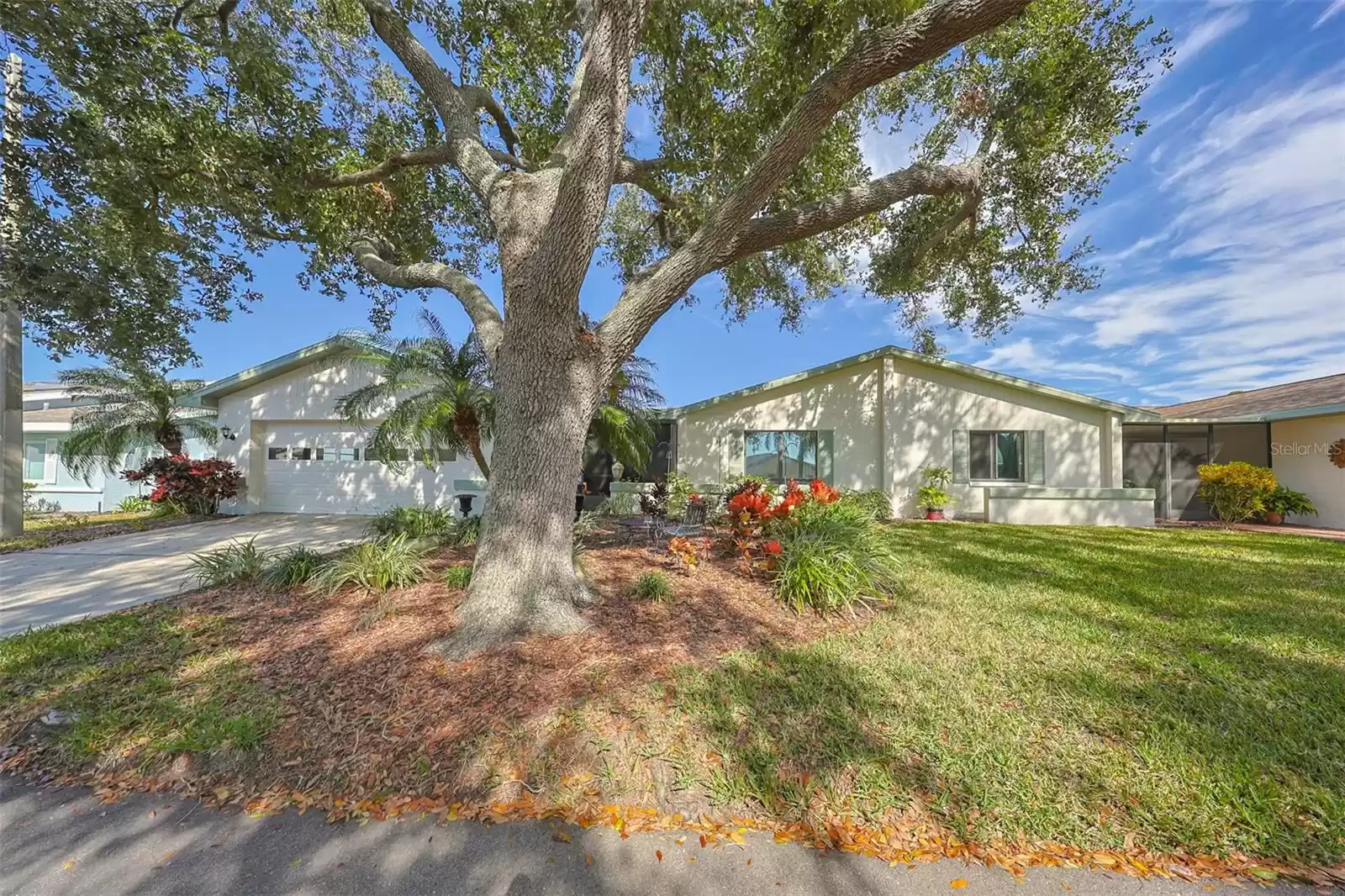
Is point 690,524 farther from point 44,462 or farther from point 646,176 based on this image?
point 44,462

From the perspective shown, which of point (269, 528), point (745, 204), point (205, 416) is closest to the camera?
point (745, 204)

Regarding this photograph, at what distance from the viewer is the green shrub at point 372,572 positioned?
4816 mm

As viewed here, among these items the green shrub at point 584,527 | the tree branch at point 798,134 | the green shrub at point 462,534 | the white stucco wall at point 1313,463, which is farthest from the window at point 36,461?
the white stucco wall at point 1313,463

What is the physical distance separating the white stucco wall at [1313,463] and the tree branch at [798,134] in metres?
15.1

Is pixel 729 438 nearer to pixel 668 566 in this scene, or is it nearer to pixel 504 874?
pixel 668 566

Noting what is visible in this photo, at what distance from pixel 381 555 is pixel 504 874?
3.98 m

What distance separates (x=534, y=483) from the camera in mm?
3961

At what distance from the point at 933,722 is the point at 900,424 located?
10412mm

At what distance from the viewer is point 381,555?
16.5ft

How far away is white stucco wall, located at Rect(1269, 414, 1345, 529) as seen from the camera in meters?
11.0

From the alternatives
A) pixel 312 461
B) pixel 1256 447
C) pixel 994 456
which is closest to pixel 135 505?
pixel 312 461

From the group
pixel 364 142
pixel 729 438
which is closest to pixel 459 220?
pixel 364 142

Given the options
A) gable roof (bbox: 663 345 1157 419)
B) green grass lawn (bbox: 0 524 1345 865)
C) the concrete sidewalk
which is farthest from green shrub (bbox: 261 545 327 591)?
gable roof (bbox: 663 345 1157 419)

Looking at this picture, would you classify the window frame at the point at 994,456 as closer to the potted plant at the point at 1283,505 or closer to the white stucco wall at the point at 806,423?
the white stucco wall at the point at 806,423
